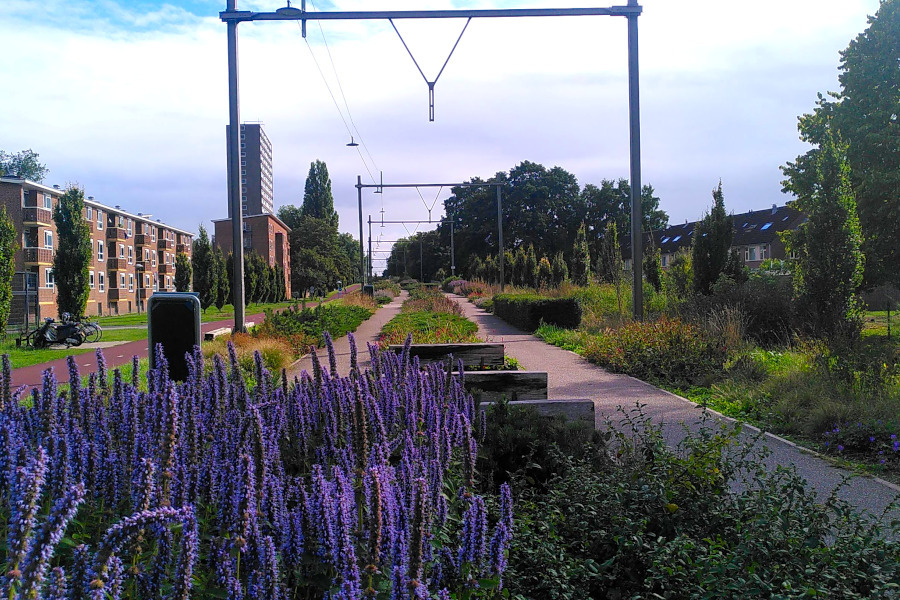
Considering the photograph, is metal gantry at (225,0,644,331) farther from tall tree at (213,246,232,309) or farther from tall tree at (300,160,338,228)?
tall tree at (300,160,338,228)

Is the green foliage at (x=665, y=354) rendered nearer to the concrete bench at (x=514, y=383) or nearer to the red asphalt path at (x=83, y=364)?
the concrete bench at (x=514, y=383)

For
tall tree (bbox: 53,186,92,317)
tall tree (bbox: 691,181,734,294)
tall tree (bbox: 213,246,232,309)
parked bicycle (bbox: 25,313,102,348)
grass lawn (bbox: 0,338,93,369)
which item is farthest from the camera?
tall tree (bbox: 213,246,232,309)

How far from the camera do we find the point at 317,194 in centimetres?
10575

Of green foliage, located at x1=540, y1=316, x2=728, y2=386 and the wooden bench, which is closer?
the wooden bench

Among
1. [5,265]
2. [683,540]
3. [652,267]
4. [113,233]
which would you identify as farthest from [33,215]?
[683,540]

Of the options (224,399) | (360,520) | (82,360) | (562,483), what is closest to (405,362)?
(562,483)

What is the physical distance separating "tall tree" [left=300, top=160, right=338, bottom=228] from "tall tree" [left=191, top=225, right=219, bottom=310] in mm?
58304

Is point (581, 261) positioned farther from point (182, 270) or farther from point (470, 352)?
point (182, 270)

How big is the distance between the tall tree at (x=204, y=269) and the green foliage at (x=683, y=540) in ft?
148

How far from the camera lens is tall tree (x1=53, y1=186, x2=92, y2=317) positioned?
32062mm

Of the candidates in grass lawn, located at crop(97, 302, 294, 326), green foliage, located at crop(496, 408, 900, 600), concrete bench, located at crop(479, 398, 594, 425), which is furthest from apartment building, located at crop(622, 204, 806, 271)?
green foliage, located at crop(496, 408, 900, 600)

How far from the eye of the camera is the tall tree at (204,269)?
4619 centimetres

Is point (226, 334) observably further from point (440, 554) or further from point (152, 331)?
point (440, 554)

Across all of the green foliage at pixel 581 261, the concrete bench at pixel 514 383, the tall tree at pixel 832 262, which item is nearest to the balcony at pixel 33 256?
the green foliage at pixel 581 261
